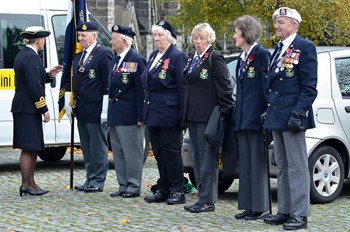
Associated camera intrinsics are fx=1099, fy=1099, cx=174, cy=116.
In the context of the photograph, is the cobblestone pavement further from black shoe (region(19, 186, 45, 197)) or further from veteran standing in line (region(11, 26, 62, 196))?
veteran standing in line (region(11, 26, 62, 196))

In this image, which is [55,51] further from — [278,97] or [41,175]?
[278,97]

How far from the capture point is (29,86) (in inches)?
494

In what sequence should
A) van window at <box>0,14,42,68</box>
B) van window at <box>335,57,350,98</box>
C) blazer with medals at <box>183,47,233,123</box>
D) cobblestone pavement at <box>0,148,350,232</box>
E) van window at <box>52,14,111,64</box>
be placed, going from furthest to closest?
1. van window at <box>52,14,111,64</box>
2. van window at <box>0,14,42,68</box>
3. van window at <box>335,57,350,98</box>
4. blazer with medals at <box>183,47,233,123</box>
5. cobblestone pavement at <box>0,148,350,232</box>

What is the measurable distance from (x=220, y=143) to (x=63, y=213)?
1.72 meters

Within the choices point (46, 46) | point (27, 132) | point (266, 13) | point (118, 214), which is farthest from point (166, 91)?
point (266, 13)

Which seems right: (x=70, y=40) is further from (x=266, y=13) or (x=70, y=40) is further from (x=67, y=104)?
(x=266, y=13)

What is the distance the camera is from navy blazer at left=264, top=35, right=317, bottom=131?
9.72 metres

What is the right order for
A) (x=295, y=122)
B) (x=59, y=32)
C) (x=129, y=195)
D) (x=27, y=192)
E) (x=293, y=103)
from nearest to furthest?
1. (x=295, y=122)
2. (x=293, y=103)
3. (x=129, y=195)
4. (x=27, y=192)
5. (x=59, y=32)

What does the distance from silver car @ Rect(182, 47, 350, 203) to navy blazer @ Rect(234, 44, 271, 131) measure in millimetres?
1217

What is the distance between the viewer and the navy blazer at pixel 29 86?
12531 mm

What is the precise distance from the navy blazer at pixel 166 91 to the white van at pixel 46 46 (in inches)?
144

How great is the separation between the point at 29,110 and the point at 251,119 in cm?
327

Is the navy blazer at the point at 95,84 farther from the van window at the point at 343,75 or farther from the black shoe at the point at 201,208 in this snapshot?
the van window at the point at 343,75

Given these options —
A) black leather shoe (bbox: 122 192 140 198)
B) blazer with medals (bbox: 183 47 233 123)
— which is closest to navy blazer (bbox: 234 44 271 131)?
blazer with medals (bbox: 183 47 233 123)
